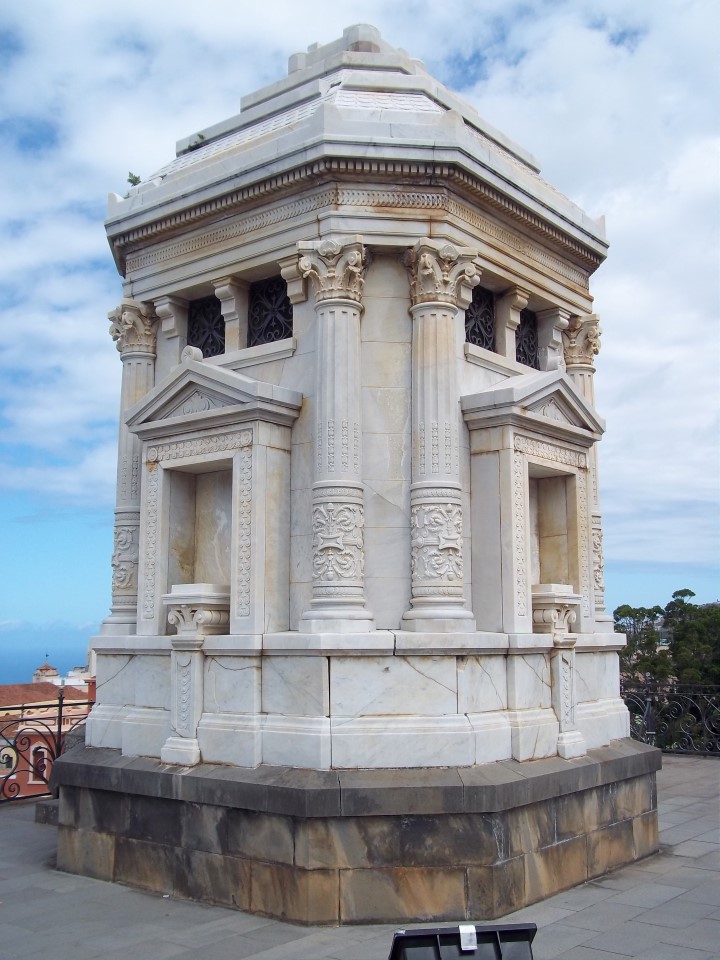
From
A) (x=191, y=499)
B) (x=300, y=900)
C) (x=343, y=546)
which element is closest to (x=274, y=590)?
(x=343, y=546)

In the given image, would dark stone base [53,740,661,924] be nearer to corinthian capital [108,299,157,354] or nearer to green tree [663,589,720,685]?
corinthian capital [108,299,157,354]

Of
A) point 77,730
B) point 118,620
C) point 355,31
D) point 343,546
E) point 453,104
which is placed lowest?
point 77,730

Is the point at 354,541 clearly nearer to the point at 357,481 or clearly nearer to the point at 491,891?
the point at 357,481

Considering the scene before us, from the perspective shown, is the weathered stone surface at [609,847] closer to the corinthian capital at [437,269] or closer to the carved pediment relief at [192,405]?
the corinthian capital at [437,269]

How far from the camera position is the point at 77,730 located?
43.6 feet

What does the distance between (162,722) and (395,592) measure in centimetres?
302

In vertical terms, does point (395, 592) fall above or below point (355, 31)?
below

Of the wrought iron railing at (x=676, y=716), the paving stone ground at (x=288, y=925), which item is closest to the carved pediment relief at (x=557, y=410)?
the paving stone ground at (x=288, y=925)

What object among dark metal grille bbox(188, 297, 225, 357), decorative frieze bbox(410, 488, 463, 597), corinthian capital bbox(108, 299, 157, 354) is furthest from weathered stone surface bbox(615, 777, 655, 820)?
corinthian capital bbox(108, 299, 157, 354)

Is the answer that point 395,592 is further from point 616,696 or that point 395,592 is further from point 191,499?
point 616,696

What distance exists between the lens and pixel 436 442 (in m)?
10.2

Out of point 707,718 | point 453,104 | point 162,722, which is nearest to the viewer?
point 162,722

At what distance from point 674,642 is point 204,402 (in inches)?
986

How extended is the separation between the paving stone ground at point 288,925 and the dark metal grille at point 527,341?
651cm
